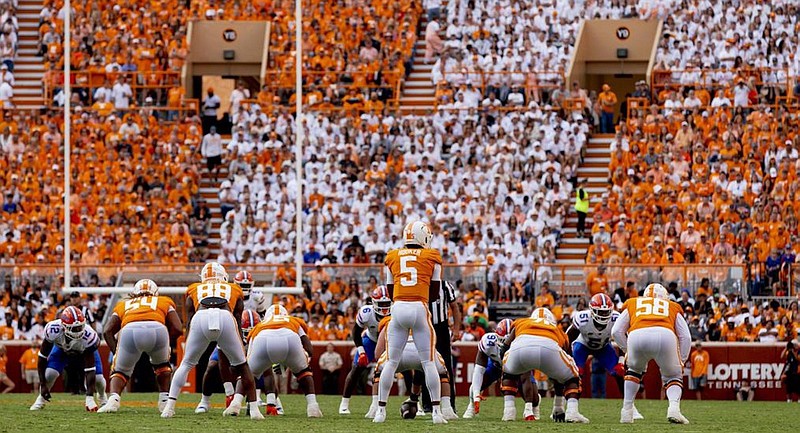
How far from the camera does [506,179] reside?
27734 mm

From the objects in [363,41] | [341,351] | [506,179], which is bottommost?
[341,351]

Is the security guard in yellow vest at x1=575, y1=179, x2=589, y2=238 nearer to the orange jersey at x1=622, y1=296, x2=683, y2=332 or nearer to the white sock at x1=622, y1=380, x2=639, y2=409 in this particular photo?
the orange jersey at x1=622, y1=296, x2=683, y2=332

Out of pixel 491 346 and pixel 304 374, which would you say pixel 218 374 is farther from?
pixel 491 346

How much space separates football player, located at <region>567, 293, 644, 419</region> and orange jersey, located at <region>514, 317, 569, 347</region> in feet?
3.41

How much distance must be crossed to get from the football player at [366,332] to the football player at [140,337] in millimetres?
1739

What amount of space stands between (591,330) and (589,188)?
1287cm

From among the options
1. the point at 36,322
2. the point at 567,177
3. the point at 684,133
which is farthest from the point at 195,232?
the point at 684,133

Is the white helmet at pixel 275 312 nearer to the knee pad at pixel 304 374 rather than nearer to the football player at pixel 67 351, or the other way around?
the knee pad at pixel 304 374

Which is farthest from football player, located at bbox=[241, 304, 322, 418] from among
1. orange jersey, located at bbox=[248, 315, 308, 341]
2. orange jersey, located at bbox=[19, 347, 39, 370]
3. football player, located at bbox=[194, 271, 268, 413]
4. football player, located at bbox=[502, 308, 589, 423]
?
orange jersey, located at bbox=[19, 347, 39, 370]

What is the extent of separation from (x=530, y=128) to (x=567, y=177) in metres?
1.21

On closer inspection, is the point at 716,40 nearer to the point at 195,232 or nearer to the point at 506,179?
the point at 506,179

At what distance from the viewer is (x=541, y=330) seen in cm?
1441

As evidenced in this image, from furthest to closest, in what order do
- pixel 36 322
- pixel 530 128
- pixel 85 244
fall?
1. pixel 530 128
2. pixel 85 244
3. pixel 36 322

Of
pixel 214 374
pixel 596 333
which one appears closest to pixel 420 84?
pixel 596 333
